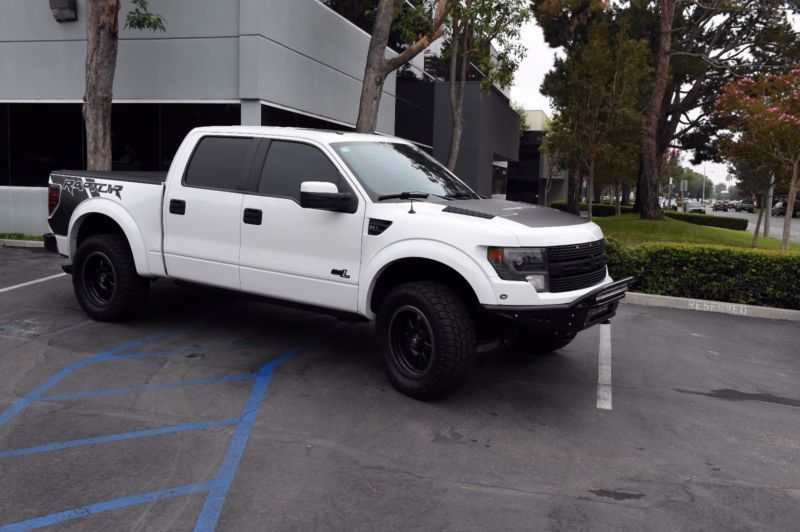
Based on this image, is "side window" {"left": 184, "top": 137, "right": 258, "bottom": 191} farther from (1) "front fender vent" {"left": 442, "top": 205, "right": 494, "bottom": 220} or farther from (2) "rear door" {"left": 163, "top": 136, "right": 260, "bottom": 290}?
(1) "front fender vent" {"left": 442, "top": 205, "right": 494, "bottom": 220}

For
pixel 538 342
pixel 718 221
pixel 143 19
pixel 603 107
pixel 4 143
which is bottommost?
pixel 538 342

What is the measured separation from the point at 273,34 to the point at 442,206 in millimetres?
9262

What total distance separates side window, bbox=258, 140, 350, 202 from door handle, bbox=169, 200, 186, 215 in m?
0.89

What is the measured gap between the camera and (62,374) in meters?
5.86

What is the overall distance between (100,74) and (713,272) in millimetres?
10866

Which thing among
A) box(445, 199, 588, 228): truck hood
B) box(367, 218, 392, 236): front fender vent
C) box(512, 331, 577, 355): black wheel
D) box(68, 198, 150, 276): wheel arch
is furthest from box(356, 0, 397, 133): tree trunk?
box(367, 218, 392, 236): front fender vent

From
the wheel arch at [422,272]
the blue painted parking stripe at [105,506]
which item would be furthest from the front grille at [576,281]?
the blue painted parking stripe at [105,506]

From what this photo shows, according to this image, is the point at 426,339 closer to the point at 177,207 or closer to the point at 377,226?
the point at 377,226

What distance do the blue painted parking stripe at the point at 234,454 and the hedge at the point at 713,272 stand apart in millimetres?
6250

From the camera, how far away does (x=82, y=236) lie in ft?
25.6

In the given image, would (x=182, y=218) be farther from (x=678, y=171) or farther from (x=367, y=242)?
(x=678, y=171)

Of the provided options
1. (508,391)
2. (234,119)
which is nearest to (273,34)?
(234,119)

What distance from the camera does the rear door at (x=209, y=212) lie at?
21.2 feet

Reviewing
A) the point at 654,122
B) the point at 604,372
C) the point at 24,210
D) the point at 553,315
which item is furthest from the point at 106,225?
the point at 654,122
